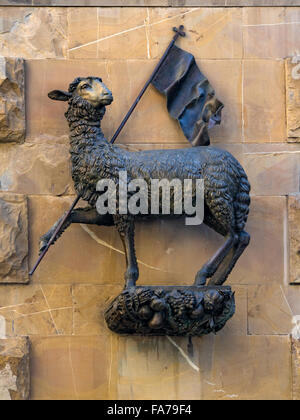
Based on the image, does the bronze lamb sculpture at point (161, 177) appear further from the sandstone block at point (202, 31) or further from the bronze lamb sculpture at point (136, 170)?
the sandstone block at point (202, 31)

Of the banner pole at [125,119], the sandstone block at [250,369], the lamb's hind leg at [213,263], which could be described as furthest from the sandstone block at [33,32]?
the sandstone block at [250,369]

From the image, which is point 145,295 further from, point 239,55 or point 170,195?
A: point 239,55

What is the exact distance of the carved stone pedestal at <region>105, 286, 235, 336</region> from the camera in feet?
22.9

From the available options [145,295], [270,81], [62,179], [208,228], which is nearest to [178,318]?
[145,295]

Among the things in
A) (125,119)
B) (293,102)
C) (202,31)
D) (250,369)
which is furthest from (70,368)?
(202,31)

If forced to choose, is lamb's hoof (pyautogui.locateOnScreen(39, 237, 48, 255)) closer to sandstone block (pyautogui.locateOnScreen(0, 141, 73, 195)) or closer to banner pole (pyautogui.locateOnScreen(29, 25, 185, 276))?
banner pole (pyautogui.locateOnScreen(29, 25, 185, 276))

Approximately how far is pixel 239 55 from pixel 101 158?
1.29 metres

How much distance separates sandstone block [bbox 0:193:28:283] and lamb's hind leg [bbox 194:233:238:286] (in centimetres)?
113

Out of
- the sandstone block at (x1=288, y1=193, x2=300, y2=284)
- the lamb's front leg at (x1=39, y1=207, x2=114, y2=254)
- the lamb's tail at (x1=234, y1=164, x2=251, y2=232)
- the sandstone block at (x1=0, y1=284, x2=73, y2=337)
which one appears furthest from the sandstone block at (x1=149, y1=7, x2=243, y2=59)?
the sandstone block at (x1=0, y1=284, x2=73, y2=337)

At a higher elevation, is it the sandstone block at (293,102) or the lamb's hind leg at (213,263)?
the sandstone block at (293,102)

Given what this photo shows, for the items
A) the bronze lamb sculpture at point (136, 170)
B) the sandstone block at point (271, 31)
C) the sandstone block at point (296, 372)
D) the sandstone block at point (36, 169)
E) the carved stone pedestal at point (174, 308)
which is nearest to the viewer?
the carved stone pedestal at point (174, 308)

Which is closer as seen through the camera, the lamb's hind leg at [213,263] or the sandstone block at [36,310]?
the lamb's hind leg at [213,263]

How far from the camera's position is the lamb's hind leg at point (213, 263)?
718 cm

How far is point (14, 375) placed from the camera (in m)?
7.21
